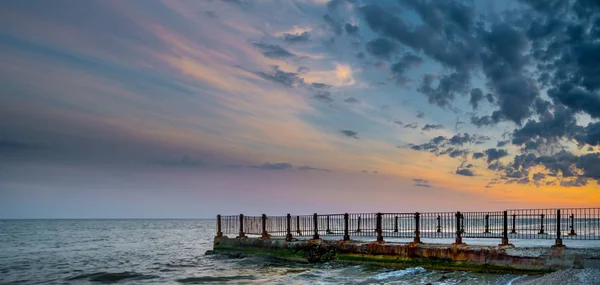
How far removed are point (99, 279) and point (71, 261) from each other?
1232 centimetres

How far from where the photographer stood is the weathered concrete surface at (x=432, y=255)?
19109 mm

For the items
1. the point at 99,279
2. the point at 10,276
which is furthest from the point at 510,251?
the point at 10,276

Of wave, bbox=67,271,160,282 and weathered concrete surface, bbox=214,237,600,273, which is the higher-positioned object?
weathered concrete surface, bbox=214,237,600,273

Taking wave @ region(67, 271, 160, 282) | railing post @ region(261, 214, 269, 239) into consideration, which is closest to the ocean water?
wave @ region(67, 271, 160, 282)

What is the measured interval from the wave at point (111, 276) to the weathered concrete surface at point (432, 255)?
7601 mm

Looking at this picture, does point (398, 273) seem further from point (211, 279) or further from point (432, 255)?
point (211, 279)

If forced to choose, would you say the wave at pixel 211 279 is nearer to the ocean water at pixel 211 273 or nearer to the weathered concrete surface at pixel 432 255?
the ocean water at pixel 211 273

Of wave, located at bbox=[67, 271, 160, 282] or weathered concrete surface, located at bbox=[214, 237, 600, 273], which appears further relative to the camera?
wave, located at bbox=[67, 271, 160, 282]

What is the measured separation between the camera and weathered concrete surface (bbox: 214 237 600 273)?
19.1 m

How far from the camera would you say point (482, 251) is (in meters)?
21.3

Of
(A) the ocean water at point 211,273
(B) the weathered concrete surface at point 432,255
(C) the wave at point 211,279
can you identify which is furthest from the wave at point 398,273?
(C) the wave at point 211,279

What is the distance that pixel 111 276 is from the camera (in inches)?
1070

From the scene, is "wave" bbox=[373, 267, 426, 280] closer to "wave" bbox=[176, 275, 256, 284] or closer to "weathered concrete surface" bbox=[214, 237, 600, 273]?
"weathered concrete surface" bbox=[214, 237, 600, 273]

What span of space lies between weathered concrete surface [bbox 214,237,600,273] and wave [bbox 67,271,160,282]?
760 centimetres
